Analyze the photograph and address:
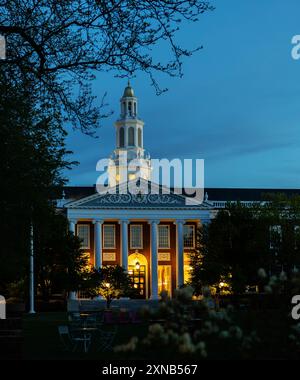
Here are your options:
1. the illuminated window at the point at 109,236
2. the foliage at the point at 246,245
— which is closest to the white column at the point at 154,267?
the illuminated window at the point at 109,236

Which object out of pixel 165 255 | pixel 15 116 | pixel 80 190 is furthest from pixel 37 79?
pixel 80 190

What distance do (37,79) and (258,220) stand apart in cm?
4800

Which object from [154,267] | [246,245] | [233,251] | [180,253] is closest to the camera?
[246,245]

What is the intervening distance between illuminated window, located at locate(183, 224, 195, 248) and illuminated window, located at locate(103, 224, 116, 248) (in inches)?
303

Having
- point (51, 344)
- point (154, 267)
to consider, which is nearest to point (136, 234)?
point (154, 267)

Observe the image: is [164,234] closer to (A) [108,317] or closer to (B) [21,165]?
(A) [108,317]

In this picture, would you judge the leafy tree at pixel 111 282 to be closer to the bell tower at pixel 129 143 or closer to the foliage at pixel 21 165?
the bell tower at pixel 129 143

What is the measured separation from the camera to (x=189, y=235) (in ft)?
275

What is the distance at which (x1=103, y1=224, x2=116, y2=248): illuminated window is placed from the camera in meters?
81.7

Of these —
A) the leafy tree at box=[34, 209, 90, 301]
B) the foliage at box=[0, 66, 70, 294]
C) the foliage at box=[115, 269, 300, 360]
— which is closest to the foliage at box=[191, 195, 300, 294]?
the leafy tree at box=[34, 209, 90, 301]

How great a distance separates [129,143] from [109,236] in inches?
768

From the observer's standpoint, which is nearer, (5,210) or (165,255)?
(5,210)

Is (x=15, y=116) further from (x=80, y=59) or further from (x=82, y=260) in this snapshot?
(x=82, y=260)
